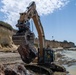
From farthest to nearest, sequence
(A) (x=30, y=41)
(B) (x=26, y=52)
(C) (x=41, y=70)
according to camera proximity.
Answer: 1. (C) (x=41, y=70)
2. (B) (x=26, y=52)
3. (A) (x=30, y=41)

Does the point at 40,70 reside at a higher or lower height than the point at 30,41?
lower

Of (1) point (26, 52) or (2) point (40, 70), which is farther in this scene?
(2) point (40, 70)

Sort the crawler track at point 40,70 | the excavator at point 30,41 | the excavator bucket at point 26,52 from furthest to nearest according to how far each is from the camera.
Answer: the crawler track at point 40,70
the excavator bucket at point 26,52
the excavator at point 30,41

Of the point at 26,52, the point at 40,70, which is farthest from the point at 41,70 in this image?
the point at 26,52

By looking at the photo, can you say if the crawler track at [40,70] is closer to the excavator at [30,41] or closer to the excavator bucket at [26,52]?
the excavator at [30,41]

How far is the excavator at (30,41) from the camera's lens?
47.3ft

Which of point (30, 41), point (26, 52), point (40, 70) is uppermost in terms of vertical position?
point (30, 41)

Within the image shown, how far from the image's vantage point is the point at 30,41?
585 inches

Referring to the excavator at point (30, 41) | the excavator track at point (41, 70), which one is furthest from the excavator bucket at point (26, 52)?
the excavator track at point (41, 70)

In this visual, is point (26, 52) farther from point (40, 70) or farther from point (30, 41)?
point (40, 70)

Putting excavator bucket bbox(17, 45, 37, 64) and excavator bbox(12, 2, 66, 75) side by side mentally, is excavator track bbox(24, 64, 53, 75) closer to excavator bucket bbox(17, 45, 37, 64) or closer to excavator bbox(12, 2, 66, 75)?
excavator bbox(12, 2, 66, 75)

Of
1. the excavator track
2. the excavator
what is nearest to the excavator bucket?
the excavator

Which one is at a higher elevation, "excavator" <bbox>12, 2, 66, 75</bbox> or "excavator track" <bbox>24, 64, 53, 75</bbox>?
"excavator" <bbox>12, 2, 66, 75</bbox>

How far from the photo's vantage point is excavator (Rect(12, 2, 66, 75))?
14409 millimetres
